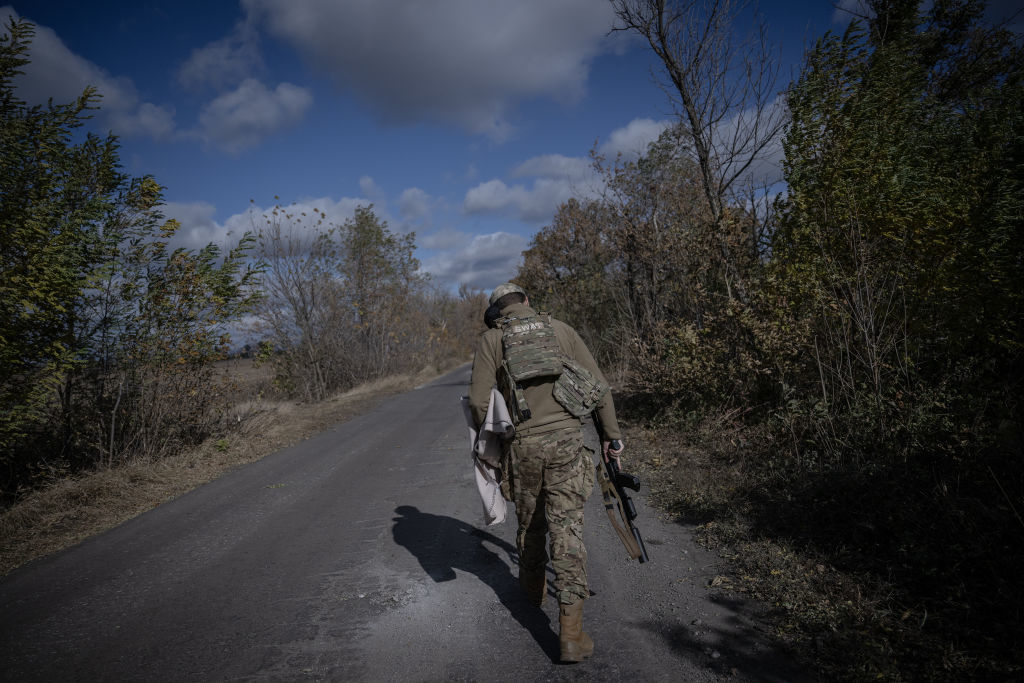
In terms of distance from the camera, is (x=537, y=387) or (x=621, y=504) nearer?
(x=537, y=387)

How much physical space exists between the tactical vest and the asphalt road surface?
1306mm

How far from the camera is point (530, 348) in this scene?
2820mm

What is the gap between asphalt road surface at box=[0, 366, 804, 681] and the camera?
2.61m

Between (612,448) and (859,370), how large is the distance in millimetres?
3492

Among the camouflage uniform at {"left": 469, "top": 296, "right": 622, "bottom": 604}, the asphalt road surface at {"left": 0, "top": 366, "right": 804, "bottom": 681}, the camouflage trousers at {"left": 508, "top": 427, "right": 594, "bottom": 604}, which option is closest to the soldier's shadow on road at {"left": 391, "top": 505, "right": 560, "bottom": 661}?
the asphalt road surface at {"left": 0, "top": 366, "right": 804, "bottom": 681}

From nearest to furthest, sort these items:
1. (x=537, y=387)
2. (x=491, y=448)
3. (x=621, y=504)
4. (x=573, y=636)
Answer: (x=573, y=636), (x=537, y=387), (x=491, y=448), (x=621, y=504)

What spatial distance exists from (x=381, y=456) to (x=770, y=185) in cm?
702

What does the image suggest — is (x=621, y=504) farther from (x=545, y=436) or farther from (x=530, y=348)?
(x=530, y=348)

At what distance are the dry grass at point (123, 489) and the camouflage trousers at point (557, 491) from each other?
502 cm

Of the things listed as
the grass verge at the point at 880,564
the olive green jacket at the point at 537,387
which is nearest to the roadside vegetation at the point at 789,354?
the grass verge at the point at 880,564

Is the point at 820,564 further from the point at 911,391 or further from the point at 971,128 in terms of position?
the point at 971,128

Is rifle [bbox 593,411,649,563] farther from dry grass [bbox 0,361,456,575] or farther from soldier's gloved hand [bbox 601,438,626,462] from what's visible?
dry grass [bbox 0,361,456,575]

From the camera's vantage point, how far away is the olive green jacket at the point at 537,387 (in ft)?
9.27

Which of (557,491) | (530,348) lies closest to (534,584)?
(557,491)
